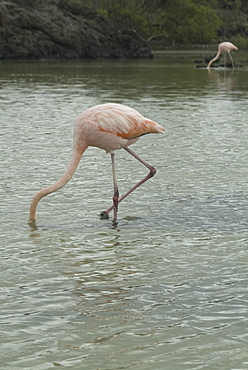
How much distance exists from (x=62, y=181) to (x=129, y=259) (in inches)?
55.8

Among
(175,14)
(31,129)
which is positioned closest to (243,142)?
(31,129)

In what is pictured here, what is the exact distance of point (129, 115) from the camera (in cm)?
846

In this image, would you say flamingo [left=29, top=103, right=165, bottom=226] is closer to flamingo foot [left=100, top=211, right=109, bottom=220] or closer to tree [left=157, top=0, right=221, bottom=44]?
flamingo foot [left=100, top=211, right=109, bottom=220]

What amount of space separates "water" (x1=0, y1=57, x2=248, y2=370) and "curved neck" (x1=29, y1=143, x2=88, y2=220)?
0.67 ft

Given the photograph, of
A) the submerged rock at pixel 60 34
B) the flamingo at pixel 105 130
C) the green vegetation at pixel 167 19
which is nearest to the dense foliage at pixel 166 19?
the green vegetation at pixel 167 19

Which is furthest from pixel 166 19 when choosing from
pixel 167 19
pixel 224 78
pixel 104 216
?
pixel 104 216

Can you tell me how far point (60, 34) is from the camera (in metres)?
63.6

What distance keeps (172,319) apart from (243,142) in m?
8.70

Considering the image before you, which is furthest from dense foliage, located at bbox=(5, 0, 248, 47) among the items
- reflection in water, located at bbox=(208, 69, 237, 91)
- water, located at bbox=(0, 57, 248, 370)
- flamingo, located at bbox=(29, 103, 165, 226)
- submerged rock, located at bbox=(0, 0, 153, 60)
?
flamingo, located at bbox=(29, 103, 165, 226)

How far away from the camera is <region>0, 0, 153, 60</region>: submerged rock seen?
60.2 m

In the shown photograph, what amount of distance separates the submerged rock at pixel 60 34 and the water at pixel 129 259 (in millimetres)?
46588

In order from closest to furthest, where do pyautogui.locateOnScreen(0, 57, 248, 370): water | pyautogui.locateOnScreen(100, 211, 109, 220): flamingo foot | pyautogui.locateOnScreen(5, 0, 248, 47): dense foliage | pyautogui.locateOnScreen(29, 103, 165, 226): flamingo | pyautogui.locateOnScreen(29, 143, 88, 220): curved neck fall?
pyautogui.locateOnScreen(0, 57, 248, 370): water, pyautogui.locateOnScreen(29, 143, 88, 220): curved neck, pyautogui.locateOnScreen(29, 103, 165, 226): flamingo, pyautogui.locateOnScreen(100, 211, 109, 220): flamingo foot, pyautogui.locateOnScreen(5, 0, 248, 47): dense foliage

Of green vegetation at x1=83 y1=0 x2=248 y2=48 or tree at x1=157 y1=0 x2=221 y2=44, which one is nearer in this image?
green vegetation at x1=83 y1=0 x2=248 y2=48

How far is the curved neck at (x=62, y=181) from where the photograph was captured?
7.93 metres
